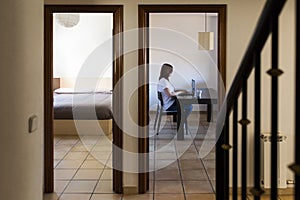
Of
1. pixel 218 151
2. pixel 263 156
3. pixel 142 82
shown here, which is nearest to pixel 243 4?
pixel 142 82

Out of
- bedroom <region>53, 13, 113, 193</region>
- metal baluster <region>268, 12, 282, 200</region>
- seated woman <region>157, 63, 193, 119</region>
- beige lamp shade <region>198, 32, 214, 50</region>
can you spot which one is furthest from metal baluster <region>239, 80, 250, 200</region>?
beige lamp shade <region>198, 32, 214, 50</region>

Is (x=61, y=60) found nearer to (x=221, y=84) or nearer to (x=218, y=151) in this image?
(x=221, y=84)

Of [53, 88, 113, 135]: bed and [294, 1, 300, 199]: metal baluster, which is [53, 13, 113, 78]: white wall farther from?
[294, 1, 300, 199]: metal baluster

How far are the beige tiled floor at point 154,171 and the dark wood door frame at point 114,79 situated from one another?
0.23 meters

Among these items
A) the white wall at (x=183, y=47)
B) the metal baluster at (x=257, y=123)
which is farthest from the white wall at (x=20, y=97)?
the white wall at (x=183, y=47)

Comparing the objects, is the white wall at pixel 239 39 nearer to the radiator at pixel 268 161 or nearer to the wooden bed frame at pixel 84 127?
the radiator at pixel 268 161

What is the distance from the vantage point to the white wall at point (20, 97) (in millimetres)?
1998

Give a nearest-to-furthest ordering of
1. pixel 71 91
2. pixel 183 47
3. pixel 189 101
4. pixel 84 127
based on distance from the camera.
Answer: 1. pixel 189 101
2. pixel 84 127
3. pixel 71 91
4. pixel 183 47

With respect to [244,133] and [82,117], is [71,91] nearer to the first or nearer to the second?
[82,117]

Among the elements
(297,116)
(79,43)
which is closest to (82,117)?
(79,43)

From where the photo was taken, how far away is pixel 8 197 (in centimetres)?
207

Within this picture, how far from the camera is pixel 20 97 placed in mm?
2221

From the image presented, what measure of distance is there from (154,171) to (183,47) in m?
5.42

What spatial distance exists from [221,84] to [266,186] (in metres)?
1.11
